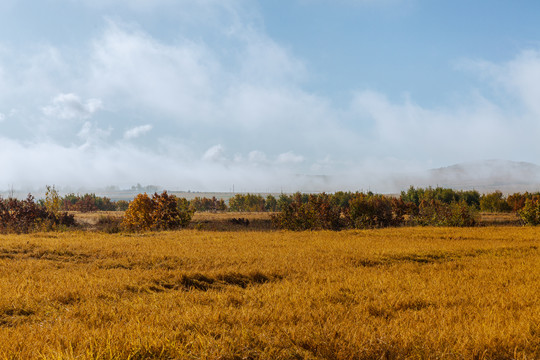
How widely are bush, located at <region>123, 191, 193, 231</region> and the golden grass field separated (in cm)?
1613

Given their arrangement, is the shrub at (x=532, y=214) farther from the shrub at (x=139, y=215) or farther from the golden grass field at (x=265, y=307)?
the shrub at (x=139, y=215)

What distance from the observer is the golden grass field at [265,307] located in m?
4.56

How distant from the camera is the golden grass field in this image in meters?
4.56

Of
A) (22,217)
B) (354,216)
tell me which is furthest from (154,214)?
(354,216)

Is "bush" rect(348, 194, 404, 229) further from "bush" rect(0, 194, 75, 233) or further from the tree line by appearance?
"bush" rect(0, 194, 75, 233)

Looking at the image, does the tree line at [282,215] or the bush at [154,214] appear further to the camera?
the bush at [154,214]

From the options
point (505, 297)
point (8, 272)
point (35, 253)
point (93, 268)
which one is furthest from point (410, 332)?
point (35, 253)

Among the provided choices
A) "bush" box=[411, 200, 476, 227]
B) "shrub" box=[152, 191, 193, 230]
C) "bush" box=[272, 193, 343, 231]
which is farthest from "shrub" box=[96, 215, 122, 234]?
"bush" box=[411, 200, 476, 227]

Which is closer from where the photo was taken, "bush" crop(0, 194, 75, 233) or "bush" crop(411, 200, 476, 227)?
"bush" crop(0, 194, 75, 233)

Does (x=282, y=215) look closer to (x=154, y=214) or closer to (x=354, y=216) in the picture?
(x=354, y=216)

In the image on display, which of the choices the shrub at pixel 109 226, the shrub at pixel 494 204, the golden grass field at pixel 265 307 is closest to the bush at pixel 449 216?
the golden grass field at pixel 265 307

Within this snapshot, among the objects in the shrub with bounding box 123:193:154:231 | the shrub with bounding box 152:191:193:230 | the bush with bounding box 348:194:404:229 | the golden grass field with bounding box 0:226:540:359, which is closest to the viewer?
the golden grass field with bounding box 0:226:540:359

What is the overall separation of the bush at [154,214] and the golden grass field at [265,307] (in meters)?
16.1

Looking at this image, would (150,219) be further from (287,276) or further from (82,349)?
(82,349)
